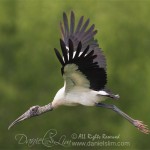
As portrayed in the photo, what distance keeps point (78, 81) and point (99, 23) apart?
1576cm

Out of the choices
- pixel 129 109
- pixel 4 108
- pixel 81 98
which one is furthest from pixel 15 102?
pixel 81 98

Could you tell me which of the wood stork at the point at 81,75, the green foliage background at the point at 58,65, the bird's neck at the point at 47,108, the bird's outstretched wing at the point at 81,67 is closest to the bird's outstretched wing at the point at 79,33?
the wood stork at the point at 81,75

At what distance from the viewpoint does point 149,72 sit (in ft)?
105

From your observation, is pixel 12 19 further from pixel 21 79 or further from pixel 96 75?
pixel 96 75

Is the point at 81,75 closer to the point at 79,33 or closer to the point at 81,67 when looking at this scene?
the point at 81,67

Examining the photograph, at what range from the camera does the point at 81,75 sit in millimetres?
15133

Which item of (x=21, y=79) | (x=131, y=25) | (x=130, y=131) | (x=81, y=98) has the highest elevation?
(x=131, y=25)

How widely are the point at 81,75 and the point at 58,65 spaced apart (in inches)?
590

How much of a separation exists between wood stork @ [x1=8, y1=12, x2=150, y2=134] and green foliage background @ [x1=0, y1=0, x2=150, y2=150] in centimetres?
1222

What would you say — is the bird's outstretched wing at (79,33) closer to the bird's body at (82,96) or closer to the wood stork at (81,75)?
the wood stork at (81,75)

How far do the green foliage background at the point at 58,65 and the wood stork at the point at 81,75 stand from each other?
1222 cm

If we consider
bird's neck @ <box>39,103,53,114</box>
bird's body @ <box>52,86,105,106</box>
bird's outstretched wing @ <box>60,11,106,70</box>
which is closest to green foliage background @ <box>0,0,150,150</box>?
bird's neck @ <box>39,103,53,114</box>

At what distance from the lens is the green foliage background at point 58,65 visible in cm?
2980

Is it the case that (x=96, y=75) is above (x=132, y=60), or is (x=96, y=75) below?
below
